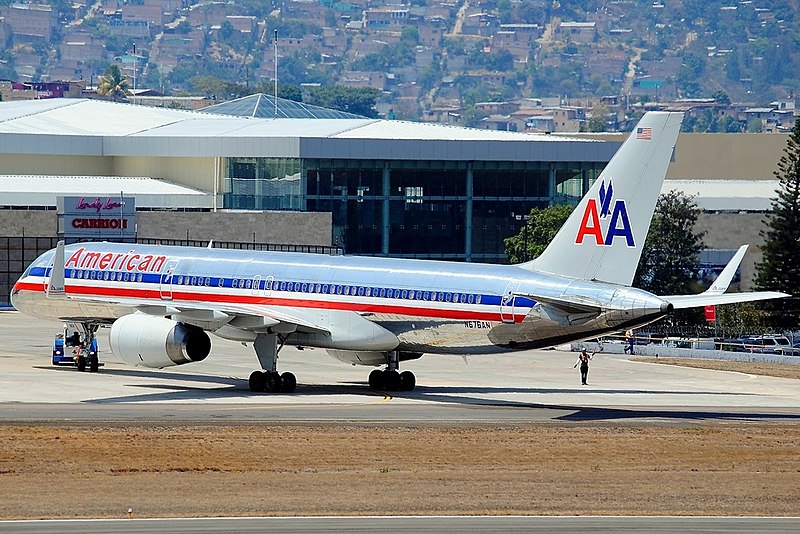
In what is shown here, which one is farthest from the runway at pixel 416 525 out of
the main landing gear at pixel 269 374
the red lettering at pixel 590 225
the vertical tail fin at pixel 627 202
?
the main landing gear at pixel 269 374

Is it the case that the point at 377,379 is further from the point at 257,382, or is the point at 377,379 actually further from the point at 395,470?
the point at 395,470

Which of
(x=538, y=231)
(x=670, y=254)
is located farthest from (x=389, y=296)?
(x=670, y=254)

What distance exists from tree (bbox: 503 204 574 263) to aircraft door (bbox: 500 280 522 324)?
61334mm

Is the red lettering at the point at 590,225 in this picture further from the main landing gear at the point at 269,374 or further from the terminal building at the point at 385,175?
the terminal building at the point at 385,175

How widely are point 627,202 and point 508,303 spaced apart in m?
4.38

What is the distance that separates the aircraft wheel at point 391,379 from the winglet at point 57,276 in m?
11.0

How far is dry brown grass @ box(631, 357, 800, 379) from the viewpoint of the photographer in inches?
2613

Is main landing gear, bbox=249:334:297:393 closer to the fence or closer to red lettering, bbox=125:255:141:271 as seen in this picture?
red lettering, bbox=125:255:141:271

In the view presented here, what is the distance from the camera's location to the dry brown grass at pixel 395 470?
30787 millimetres

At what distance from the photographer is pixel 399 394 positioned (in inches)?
2047

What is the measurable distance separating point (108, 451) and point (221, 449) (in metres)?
2.54

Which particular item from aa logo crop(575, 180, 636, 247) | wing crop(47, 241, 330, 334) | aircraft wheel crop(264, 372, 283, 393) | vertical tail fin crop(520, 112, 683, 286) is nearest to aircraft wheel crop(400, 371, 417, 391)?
wing crop(47, 241, 330, 334)

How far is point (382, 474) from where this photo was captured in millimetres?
35031

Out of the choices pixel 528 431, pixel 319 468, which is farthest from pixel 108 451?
pixel 528 431
